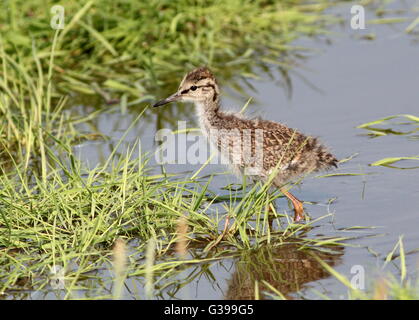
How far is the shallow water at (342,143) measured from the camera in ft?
18.8

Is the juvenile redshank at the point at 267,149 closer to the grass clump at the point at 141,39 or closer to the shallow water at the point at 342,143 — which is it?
the shallow water at the point at 342,143

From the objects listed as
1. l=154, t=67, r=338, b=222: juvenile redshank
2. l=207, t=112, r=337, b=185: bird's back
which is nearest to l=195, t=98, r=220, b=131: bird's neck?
l=154, t=67, r=338, b=222: juvenile redshank

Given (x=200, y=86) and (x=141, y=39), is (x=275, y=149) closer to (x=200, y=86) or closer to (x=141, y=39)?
(x=200, y=86)

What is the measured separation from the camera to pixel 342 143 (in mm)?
8438

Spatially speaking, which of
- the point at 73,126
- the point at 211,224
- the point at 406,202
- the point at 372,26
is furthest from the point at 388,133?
the point at 372,26

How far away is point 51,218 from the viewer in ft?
21.4

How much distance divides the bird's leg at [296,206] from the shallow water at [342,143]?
0.14 m

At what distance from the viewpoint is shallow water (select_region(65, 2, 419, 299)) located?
572 cm

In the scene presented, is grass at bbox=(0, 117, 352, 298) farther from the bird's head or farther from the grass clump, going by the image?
the grass clump

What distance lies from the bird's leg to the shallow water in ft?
0.46

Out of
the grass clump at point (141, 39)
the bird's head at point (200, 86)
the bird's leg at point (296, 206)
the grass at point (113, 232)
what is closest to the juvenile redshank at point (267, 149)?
the bird's leg at point (296, 206)

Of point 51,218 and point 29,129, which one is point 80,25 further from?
point 51,218

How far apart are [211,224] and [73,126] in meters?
3.33

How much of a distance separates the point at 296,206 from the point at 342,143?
178 centimetres
